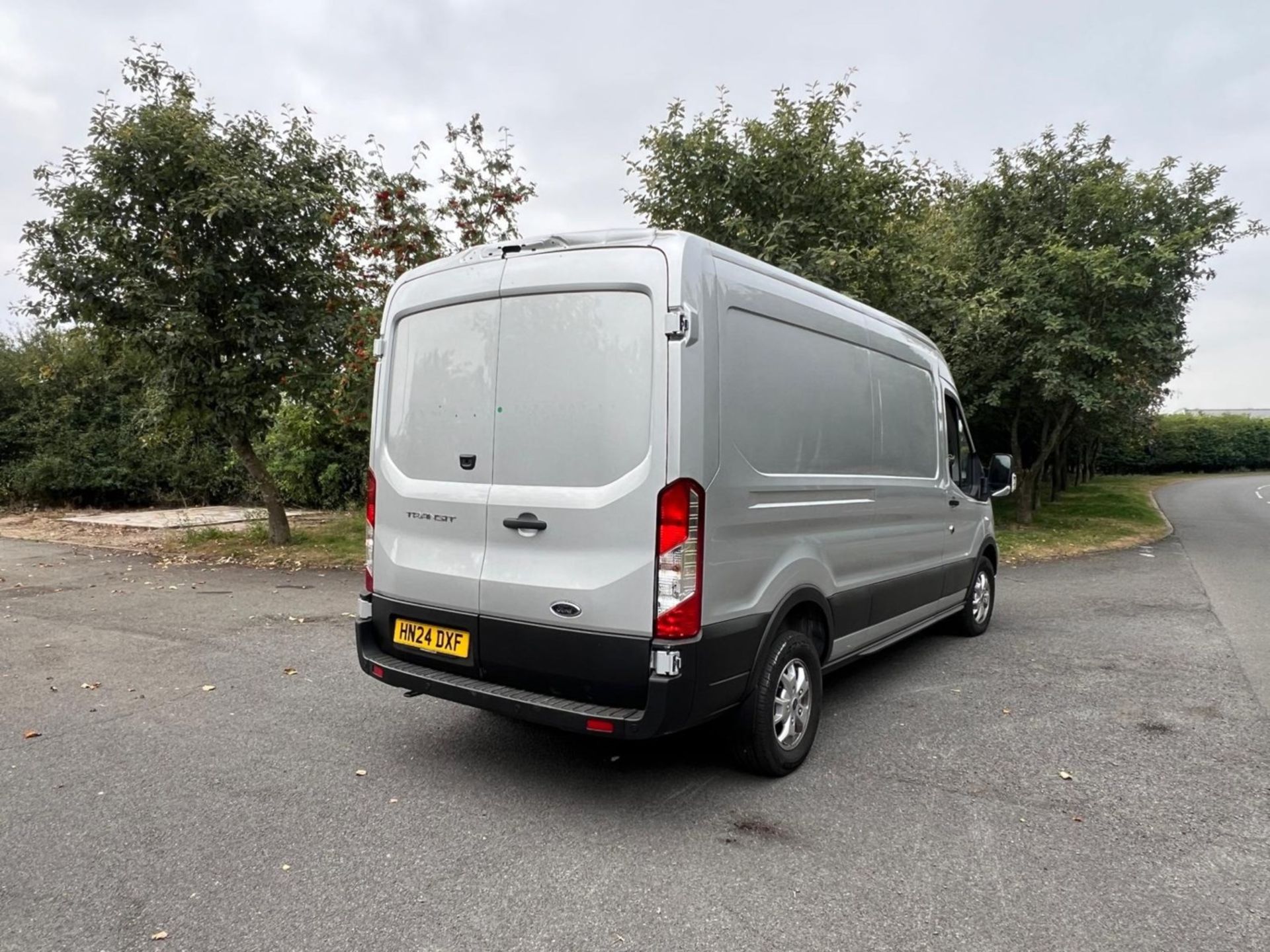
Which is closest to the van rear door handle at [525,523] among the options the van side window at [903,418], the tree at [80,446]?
the van side window at [903,418]

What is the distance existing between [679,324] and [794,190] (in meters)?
8.68

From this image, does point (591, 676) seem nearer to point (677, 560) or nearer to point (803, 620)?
point (677, 560)

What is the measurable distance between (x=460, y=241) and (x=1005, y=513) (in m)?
13.7

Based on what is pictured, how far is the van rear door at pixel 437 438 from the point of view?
3627mm

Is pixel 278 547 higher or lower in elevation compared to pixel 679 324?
lower

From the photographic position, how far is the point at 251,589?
339 inches

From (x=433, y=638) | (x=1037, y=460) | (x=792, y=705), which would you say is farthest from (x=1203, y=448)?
(x=433, y=638)

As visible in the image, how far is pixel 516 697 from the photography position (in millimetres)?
3369

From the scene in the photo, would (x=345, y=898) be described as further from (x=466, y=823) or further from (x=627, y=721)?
(x=627, y=721)

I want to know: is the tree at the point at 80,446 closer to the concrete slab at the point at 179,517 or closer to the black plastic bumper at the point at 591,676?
the concrete slab at the point at 179,517

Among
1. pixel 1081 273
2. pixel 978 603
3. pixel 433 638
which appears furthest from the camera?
pixel 1081 273

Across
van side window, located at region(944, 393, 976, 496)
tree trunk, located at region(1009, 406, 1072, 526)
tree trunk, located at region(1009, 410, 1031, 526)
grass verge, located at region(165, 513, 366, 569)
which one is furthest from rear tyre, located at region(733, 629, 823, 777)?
tree trunk, located at region(1009, 410, 1031, 526)

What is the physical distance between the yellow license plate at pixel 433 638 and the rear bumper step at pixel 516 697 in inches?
4.2

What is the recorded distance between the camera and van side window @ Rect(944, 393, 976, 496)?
5.91 meters
